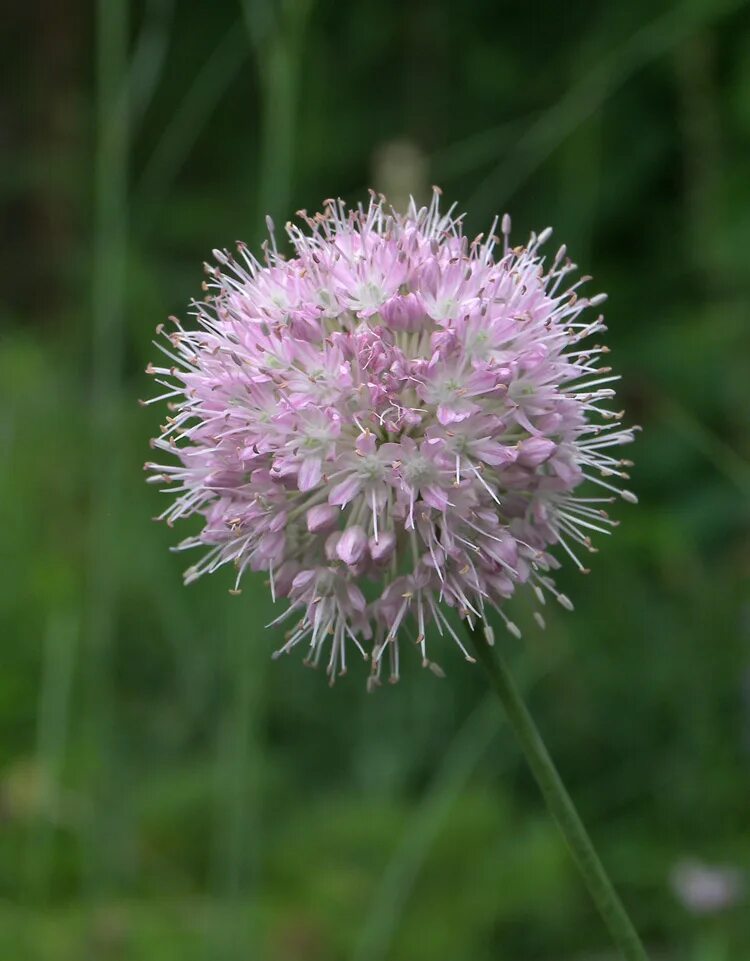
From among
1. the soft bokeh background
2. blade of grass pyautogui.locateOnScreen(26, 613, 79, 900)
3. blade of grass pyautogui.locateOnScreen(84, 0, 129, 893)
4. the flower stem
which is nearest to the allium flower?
the flower stem

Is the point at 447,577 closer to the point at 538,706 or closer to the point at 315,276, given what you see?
the point at 315,276

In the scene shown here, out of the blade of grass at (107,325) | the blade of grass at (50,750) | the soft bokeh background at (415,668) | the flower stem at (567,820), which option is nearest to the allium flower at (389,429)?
the flower stem at (567,820)

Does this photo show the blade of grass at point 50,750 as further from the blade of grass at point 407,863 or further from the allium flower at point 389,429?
the allium flower at point 389,429

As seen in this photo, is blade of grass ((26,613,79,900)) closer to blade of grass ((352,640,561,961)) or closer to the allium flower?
blade of grass ((352,640,561,961))

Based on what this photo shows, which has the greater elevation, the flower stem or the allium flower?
the allium flower

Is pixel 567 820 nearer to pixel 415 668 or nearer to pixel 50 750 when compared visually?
pixel 50 750

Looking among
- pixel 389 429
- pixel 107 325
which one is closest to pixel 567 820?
pixel 389 429

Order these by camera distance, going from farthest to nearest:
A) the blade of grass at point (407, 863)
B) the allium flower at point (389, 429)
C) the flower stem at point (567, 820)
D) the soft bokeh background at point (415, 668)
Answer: the soft bokeh background at point (415, 668) → the blade of grass at point (407, 863) → the allium flower at point (389, 429) → the flower stem at point (567, 820)
